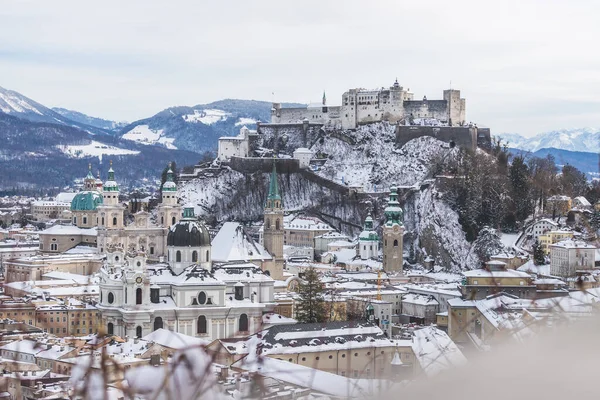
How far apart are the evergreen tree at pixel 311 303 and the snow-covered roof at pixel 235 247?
18.7 ft

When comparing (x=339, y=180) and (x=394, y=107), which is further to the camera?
(x=394, y=107)

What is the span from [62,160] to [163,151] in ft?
71.4

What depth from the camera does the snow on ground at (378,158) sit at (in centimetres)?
5728

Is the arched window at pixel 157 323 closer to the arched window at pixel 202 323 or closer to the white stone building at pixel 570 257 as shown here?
the arched window at pixel 202 323

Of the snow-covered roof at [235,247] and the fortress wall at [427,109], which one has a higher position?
the fortress wall at [427,109]

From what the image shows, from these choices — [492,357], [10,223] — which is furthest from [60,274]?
[10,223]

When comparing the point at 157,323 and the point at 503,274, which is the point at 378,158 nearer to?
the point at 157,323

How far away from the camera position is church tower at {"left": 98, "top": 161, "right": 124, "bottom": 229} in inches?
1911

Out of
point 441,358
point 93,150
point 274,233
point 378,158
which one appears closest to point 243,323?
point 274,233

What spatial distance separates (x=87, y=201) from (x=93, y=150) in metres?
133

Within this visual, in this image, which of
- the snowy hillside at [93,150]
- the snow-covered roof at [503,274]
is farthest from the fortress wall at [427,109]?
the snowy hillside at [93,150]

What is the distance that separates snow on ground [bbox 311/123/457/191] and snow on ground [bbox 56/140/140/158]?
122501 millimetres

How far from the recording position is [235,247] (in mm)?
39062

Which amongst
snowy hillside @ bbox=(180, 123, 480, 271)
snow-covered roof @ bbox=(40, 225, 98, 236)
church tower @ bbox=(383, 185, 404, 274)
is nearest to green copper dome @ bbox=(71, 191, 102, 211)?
snow-covered roof @ bbox=(40, 225, 98, 236)
